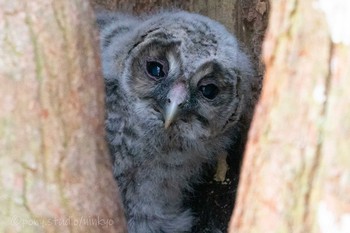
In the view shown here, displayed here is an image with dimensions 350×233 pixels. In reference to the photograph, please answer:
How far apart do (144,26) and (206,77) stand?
0.44 metres

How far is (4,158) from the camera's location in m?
2.04

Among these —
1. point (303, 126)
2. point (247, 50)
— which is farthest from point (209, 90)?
point (303, 126)

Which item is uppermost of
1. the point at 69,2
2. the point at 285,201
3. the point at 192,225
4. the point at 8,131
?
the point at 69,2

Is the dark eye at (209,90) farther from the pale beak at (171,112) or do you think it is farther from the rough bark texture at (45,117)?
the rough bark texture at (45,117)

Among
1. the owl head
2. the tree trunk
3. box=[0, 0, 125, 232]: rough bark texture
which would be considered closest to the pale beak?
the owl head

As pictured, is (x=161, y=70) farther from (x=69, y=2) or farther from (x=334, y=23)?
(x=334, y=23)

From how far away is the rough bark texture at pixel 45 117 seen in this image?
204 centimetres

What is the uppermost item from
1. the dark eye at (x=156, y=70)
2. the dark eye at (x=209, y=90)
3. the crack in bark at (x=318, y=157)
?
the dark eye at (x=156, y=70)

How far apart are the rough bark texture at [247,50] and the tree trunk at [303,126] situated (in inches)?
75.4

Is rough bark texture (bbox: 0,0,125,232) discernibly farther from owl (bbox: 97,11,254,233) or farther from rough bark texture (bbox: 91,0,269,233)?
rough bark texture (bbox: 91,0,269,233)

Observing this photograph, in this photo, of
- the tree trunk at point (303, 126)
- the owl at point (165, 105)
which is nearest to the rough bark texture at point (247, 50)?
the owl at point (165, 105)

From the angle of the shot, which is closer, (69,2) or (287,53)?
(287,53)

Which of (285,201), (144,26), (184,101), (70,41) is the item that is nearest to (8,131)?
(70,41)

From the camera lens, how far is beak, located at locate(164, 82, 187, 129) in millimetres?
3221
